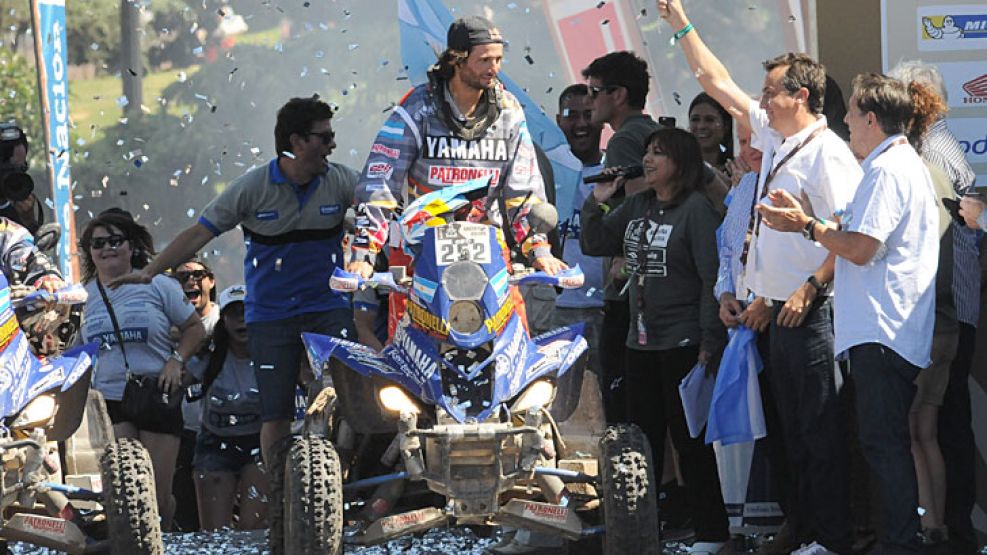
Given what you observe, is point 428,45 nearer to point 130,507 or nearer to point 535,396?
point 535,396

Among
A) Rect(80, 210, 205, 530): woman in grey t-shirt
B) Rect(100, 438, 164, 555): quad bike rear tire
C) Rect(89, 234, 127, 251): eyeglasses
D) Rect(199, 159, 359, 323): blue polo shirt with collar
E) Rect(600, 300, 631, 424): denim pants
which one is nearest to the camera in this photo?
Rect(100, 438, 164, 555): quad bike rear tire

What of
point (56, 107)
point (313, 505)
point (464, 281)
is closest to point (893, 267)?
point (464, 281)

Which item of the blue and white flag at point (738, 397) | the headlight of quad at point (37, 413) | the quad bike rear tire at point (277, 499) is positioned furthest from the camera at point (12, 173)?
the blue and white flag at point (738, 397)

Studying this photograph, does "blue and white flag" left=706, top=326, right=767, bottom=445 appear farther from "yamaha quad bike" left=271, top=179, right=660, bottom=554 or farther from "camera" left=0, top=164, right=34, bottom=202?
Answer: "camera" left=0, top=164, right=34, bottom=202

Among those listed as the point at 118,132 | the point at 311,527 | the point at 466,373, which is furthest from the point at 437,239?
the point at 118,132

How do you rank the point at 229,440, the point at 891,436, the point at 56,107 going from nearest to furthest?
the point at 891,436 → the point at 229,440 → the point at 56,107

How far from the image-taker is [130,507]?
7.98 meters

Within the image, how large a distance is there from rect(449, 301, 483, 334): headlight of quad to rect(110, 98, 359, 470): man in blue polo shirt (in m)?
2.45

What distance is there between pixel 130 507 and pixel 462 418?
5.17ft

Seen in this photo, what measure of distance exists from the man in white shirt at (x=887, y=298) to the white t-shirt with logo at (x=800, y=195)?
263 mm

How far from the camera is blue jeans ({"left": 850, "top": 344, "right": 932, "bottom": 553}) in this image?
7.67 meters

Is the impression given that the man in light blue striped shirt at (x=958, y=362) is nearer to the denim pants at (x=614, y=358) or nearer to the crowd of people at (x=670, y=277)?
the crowd of people at (x=670, y=277)

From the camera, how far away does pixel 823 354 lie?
809 centimetres

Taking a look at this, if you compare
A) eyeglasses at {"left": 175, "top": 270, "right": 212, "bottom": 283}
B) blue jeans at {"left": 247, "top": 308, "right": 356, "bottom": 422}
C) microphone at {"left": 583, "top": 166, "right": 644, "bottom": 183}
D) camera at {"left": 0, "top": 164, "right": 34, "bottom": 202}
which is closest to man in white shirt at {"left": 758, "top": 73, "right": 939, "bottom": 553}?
microphone at {"left": 583, "top": 166, "right": 644, "bottom": 183}
